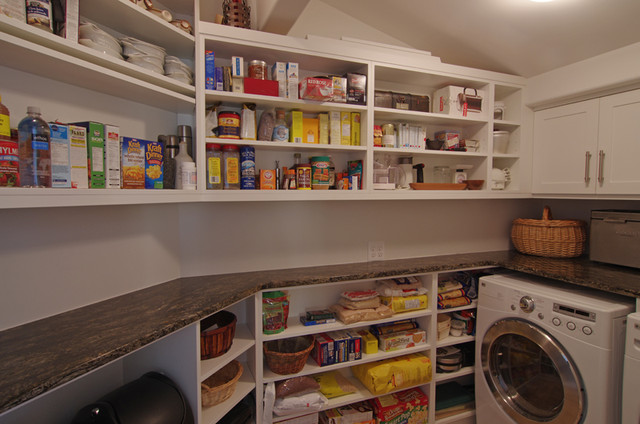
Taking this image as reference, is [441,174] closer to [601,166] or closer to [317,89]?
[601,166]

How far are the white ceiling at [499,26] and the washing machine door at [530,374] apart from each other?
1.73 meters

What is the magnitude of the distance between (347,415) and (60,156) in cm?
188

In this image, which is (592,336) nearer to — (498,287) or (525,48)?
(498,287)

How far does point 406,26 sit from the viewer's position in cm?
206

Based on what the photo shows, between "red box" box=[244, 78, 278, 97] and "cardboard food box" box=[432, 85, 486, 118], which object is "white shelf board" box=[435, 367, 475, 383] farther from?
"red box" box=[244, 78, 278, 97]

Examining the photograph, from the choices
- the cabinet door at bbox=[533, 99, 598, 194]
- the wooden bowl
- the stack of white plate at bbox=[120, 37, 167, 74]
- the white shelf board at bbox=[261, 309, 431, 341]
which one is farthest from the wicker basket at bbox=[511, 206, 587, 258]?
the stack of white plate at bbox=[120, 37, 167, 74]

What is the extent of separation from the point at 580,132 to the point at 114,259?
2.88 m

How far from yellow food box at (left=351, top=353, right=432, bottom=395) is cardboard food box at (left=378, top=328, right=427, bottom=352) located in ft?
0.27

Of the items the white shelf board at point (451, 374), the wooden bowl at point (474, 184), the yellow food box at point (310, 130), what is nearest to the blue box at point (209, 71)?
the yellow food box at point (310, 130)

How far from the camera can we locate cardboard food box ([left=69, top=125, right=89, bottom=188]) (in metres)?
1.07

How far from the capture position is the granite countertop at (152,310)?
33.2 inches

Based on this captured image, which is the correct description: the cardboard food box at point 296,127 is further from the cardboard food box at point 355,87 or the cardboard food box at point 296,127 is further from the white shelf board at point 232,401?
the white shelf board at point 232,401

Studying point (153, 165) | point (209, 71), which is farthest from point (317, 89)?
point (153, 165)

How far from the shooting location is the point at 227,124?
5.31 ft
